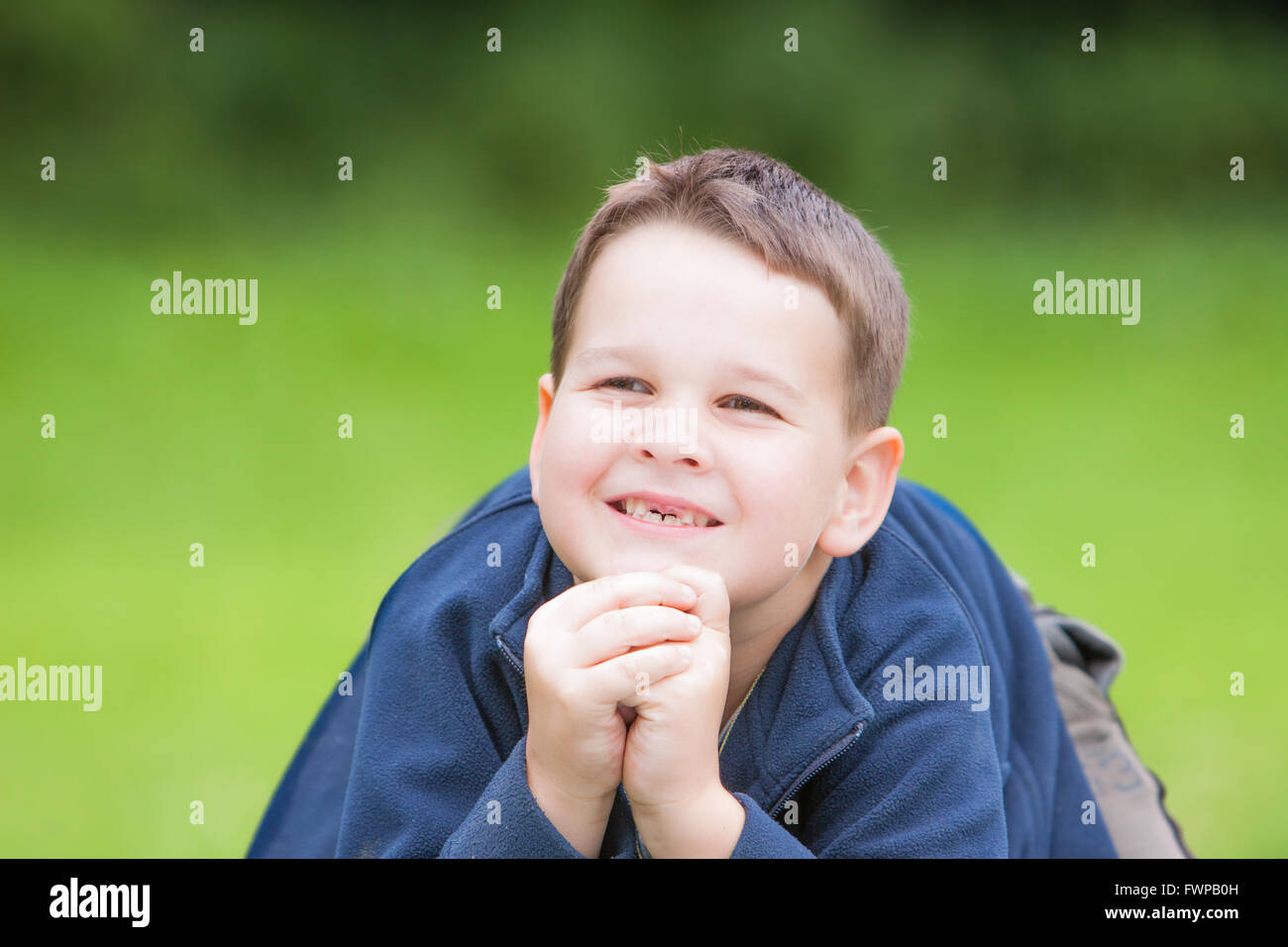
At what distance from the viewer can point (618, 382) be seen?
0.82 meters

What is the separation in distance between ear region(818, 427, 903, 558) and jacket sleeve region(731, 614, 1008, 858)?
10 cm

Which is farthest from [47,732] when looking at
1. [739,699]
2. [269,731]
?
[739,699]

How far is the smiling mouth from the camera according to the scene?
2.64ft

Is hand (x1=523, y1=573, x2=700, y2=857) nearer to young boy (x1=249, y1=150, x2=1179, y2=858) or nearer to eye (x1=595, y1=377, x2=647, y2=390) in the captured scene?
young boy (x1=249, y1=150, x2=1179, y2=858)

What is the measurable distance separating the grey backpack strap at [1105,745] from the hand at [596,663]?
0.64 meters

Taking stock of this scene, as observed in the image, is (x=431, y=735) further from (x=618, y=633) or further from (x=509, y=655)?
(x=618, y=633)

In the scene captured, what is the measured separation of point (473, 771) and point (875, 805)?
11.0 inches

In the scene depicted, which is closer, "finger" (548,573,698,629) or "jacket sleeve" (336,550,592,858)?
"finger" (548,573,698,629)

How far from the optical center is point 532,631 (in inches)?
29.9
